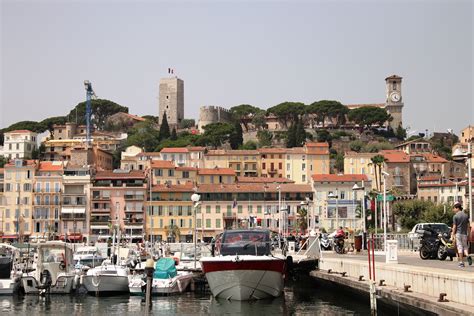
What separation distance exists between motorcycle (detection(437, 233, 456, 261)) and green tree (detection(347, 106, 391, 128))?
481ft

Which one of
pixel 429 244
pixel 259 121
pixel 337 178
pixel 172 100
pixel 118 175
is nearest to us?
pixel 429 244

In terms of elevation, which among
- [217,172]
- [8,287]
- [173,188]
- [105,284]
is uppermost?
[217,172]

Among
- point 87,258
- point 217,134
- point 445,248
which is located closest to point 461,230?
point 445,248

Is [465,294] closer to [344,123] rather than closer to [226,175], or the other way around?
[226,175]

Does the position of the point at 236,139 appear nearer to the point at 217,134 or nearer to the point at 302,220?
the point at 217,134

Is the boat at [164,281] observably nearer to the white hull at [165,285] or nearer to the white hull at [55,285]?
the white hull at [165,285]

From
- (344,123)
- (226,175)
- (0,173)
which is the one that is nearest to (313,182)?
(226,175)

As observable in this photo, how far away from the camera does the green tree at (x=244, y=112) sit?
189600mm

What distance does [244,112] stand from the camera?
19600cm

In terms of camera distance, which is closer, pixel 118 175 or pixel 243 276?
pixel 243 276

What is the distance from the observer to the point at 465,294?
17.6 metres

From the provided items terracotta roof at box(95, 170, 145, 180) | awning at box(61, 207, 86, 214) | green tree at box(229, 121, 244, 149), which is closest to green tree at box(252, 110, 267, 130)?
green tree at box(229, 121, 244, 149)

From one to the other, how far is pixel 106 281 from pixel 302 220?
60795 mm

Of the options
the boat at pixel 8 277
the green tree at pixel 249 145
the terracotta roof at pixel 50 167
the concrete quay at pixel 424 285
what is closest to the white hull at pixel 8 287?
the boat at pixel 8 277
